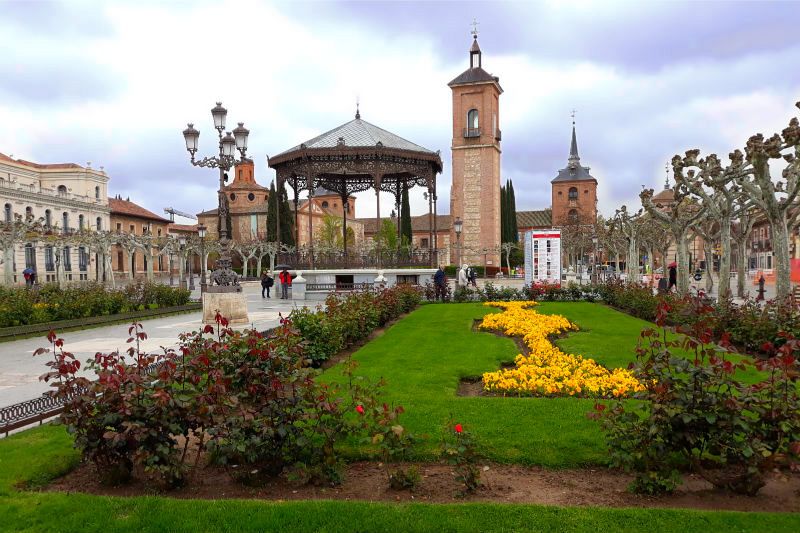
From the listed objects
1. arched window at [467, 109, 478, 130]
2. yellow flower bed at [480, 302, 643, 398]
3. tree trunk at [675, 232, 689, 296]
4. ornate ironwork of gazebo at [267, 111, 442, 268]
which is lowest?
yellow flower bed at [480, 302, 643, 398]

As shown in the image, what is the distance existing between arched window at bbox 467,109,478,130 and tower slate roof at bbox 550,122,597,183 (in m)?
42.3

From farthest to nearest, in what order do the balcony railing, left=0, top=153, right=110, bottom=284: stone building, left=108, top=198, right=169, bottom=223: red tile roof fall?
1. left=108, top=198, right=169, bottom=223: red tile roof
2. left=0, top=153, right=110, bottom=284: stone building
3. the balcony railing

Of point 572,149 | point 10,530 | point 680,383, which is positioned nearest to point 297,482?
point 10,530

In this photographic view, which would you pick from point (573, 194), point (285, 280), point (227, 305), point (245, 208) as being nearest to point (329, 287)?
point (285, 280)

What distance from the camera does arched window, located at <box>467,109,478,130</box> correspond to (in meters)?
48.8

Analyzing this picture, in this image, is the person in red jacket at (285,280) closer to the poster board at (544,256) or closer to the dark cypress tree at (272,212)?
the poster board at (544,256)

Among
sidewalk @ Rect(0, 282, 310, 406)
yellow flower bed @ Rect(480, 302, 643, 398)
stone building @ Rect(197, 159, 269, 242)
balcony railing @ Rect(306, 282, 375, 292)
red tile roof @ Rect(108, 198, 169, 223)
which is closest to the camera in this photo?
yellow flower bed @ Rect(480, 302, 643, 398)

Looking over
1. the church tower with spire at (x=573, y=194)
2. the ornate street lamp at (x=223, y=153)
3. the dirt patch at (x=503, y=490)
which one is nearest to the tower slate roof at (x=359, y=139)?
the ornate street lamp at (x=223, y=153)

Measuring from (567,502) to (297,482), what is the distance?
6.58ft

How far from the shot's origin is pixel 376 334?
12711 mm

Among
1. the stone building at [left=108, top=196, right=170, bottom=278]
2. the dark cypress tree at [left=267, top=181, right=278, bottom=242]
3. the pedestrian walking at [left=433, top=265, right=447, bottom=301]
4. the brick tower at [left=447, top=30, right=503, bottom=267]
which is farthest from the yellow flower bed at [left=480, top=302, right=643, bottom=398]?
the stone building at [left=108, top=196, right=170, bottom=278]

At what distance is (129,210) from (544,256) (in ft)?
191

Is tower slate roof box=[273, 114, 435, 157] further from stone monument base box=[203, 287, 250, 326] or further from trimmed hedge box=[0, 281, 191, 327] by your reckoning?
stone monument base box=[203, 287, 250, 326]

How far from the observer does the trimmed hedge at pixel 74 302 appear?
14781mm
